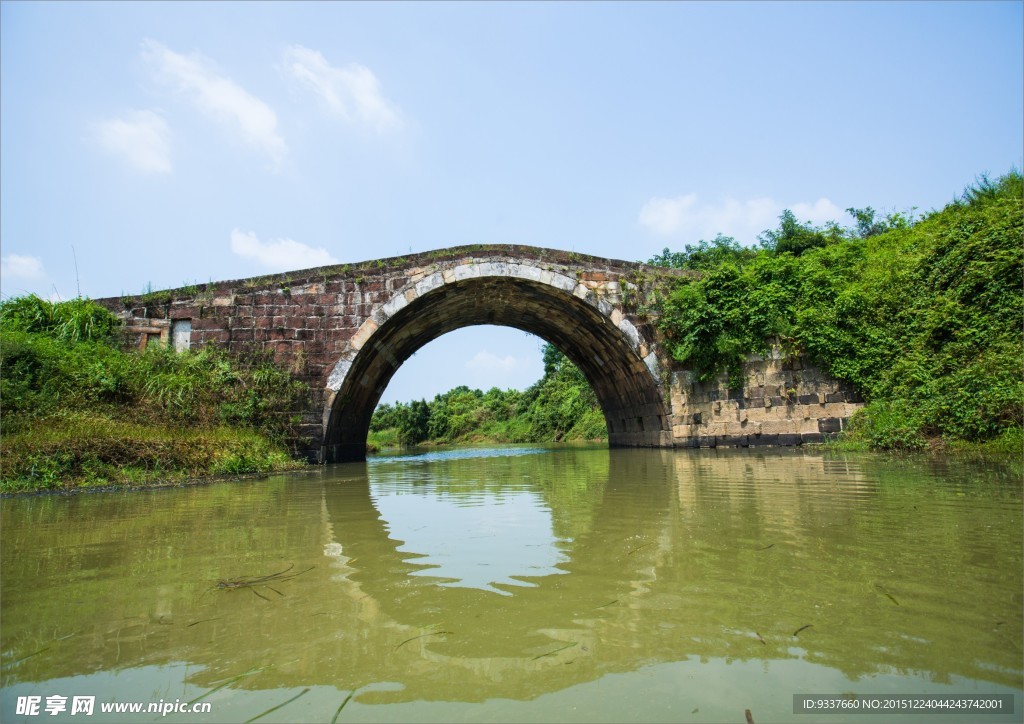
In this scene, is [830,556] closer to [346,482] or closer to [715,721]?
[715,721]

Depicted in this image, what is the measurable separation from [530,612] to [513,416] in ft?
118

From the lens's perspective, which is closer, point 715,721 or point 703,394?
point 715,721

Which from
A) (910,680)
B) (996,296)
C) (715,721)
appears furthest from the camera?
(996,296)

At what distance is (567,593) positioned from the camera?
219 centimetres

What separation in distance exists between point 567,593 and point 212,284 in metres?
11.0

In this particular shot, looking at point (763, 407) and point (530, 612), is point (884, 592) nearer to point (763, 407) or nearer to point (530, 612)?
point (530, 612)

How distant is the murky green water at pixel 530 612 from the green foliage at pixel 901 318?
4969 mm

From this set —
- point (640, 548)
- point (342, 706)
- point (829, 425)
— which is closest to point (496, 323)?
point (829, 425)

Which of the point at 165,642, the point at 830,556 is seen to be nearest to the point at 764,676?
the point at 830,556

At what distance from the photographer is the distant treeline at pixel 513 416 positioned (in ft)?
98.1

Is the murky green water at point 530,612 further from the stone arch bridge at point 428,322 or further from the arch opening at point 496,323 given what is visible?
the arch opening at point 496,323

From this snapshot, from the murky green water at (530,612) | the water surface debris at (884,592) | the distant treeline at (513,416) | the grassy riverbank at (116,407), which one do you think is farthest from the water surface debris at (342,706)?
the distant treeline at (513,416)

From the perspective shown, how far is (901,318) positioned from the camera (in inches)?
408

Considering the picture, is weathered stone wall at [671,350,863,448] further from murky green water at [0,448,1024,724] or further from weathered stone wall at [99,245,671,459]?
murky green water at [0,448,1024,724]
